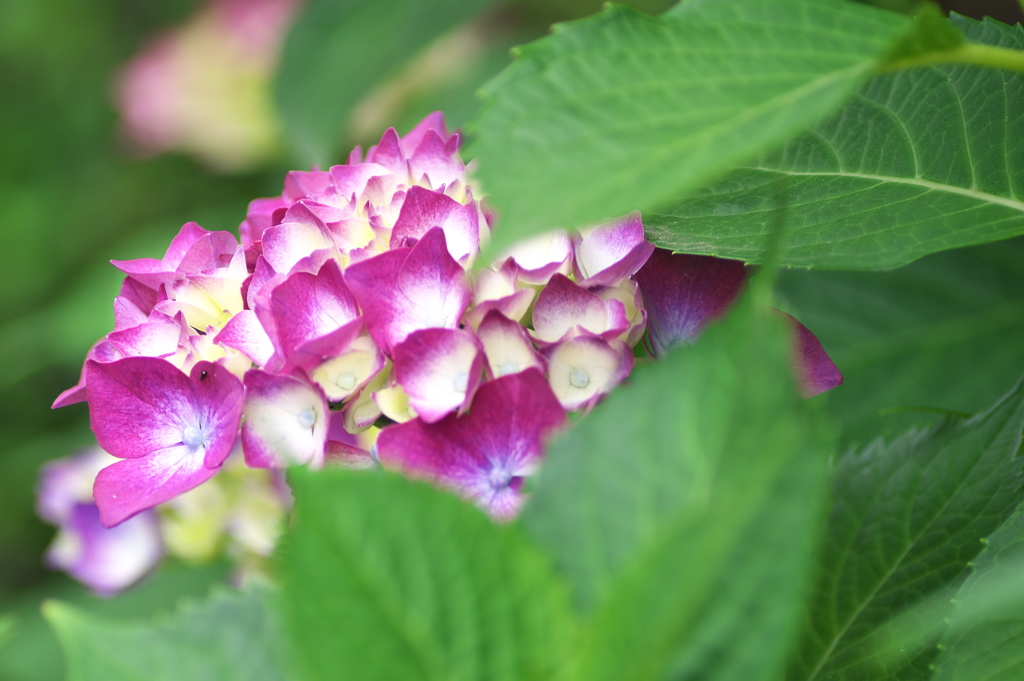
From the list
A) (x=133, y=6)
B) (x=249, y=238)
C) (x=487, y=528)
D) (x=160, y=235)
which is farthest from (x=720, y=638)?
(x=133, y=6)

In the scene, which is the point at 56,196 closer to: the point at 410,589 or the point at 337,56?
the point at 337,56

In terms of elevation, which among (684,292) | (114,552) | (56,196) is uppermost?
(684,292)

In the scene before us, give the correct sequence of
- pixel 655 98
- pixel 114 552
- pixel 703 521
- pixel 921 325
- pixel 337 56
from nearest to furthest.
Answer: pixel 703 521 < pixel 655 98 < pixel 921 325 < pixel 114 552 < pixel 337 56

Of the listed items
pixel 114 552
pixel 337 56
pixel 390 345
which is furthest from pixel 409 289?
pixel 337 56

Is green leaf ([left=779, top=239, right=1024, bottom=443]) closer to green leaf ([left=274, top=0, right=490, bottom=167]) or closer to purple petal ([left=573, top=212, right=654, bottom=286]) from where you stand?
purple petal ([left=573, top=212, right=654, bottom=286])

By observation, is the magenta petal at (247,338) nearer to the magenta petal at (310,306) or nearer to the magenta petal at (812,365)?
the magenta petal at (310,306)

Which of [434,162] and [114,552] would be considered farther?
[114,552]

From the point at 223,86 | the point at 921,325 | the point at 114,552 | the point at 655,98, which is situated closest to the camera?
the point at 655,98
